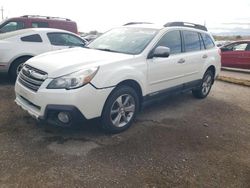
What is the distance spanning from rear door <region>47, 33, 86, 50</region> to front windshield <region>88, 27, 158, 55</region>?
259 cm

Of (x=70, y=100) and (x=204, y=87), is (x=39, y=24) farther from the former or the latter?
(x=70, y=100)

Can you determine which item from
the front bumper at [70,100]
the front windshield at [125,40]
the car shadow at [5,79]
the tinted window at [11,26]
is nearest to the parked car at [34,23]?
the tinted window at [11,26]

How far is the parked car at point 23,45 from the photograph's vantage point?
7.00 m

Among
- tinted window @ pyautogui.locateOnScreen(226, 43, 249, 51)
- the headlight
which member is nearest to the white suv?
the headlight

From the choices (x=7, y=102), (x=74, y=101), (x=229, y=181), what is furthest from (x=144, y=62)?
(x=7, y=102)

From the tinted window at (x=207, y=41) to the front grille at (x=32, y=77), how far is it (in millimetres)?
4125

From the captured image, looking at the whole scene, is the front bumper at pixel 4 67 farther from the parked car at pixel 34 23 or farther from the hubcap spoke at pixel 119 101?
the hubcap spoke at pixel 119 101

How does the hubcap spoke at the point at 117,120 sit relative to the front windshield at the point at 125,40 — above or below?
below

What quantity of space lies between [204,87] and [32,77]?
4.31 m

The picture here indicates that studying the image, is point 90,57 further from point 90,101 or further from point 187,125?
point 187,125

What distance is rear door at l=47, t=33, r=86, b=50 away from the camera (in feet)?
26.0

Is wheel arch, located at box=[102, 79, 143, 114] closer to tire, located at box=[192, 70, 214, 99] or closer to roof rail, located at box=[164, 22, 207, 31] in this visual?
roof rail, located at box=[164, 22, 207, 31]

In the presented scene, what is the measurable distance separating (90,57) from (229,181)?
8.48 feet

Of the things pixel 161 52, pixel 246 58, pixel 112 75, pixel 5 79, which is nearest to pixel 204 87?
pixel 161 52
